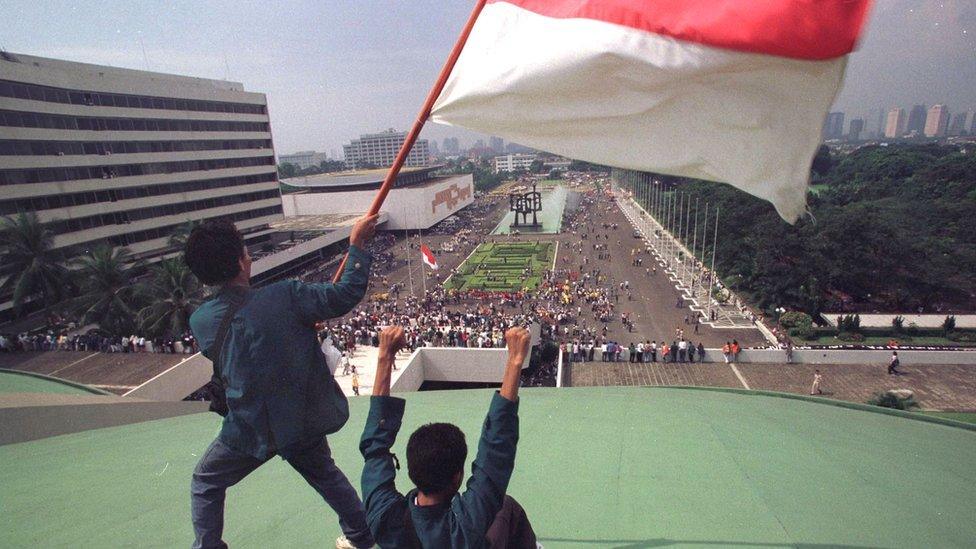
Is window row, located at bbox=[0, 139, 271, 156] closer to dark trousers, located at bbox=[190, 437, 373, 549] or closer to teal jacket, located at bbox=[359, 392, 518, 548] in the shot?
dark trousers, located at bbox=[190, 437, 373, 549]

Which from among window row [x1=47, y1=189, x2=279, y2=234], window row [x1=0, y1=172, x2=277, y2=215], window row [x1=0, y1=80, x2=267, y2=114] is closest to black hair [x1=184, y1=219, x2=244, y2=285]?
window row [x1=47, y1=189, x2=279, y2=234]

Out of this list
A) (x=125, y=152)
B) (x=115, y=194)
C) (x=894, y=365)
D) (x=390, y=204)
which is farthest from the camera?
(x=390, y=204)

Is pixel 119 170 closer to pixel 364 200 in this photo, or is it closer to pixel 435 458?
pixel 364 200

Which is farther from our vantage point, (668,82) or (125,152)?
(125,152)

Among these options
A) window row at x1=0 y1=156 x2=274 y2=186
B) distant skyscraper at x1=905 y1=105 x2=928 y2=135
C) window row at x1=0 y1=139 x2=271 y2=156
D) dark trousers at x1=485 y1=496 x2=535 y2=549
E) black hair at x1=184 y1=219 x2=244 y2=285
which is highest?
distant skyscraper at x1=905 y1=105 x2=928 y2=135

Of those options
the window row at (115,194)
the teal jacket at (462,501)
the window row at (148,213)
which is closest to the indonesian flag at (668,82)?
the teal jacket at (462,501)

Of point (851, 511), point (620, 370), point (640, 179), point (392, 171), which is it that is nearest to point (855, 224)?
point (620, 370)

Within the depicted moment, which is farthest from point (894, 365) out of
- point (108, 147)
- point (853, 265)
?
point (108, 147)
